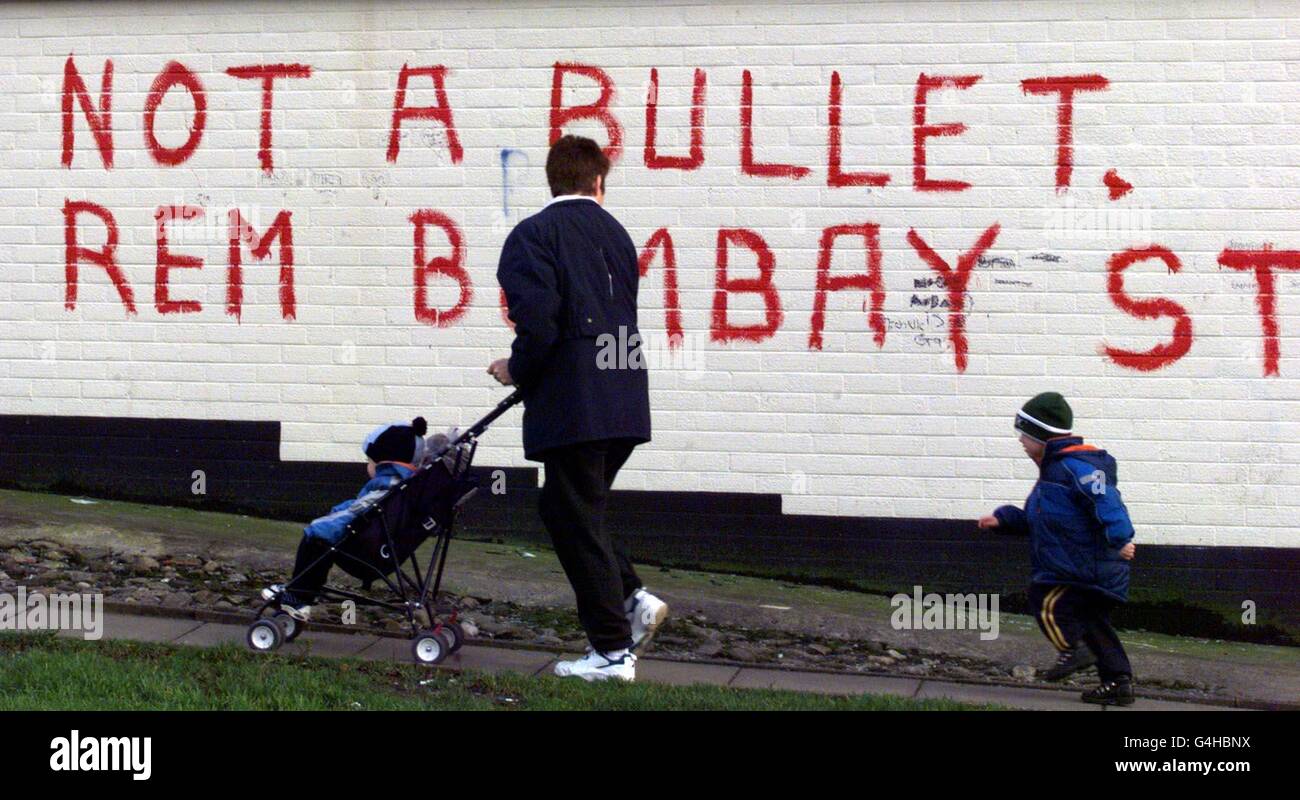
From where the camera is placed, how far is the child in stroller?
6406mm

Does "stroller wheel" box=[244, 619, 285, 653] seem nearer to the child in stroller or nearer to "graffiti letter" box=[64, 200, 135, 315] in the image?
the child in stroller

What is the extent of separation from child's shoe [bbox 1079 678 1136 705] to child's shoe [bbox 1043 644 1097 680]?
12 centimetres

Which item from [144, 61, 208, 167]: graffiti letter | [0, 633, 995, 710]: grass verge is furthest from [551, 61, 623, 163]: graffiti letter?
[0, 633, 995, 710]: grass verge

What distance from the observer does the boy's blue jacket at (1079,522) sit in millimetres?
6156

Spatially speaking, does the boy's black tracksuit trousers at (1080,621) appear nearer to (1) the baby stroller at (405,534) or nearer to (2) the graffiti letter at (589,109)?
(1) the baby stroller at (405,534)

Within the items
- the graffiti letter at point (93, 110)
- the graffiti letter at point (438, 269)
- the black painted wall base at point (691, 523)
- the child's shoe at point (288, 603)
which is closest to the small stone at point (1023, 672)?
the black painted wall base at point (691, 523)

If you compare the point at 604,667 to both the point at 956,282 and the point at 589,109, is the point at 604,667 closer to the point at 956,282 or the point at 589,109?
the point at 956,282

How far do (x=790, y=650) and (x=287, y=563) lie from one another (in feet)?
9.05

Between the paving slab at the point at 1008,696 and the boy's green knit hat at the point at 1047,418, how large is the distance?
1108mm

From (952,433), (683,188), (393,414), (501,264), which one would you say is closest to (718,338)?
(683,188)

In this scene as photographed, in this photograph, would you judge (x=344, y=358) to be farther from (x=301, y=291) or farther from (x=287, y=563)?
(x=287, y=563)

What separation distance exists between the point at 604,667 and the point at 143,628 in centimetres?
217

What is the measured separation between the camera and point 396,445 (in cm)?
655

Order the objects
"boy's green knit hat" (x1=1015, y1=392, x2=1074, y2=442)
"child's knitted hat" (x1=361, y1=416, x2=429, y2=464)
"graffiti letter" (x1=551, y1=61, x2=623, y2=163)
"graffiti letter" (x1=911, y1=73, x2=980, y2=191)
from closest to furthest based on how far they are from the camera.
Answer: "boy's green knit hat" (x1=1015, y1=392, x2=1074, y2=442) < "child's knitted hat" (x1=361, y1=416, x2=429, y2=464) < "graffiti letter" (x1=911, y1=73, x2=980, y2=191) < "graffiti letter" (x1=551, y1=61, x2=623, y2=163)
